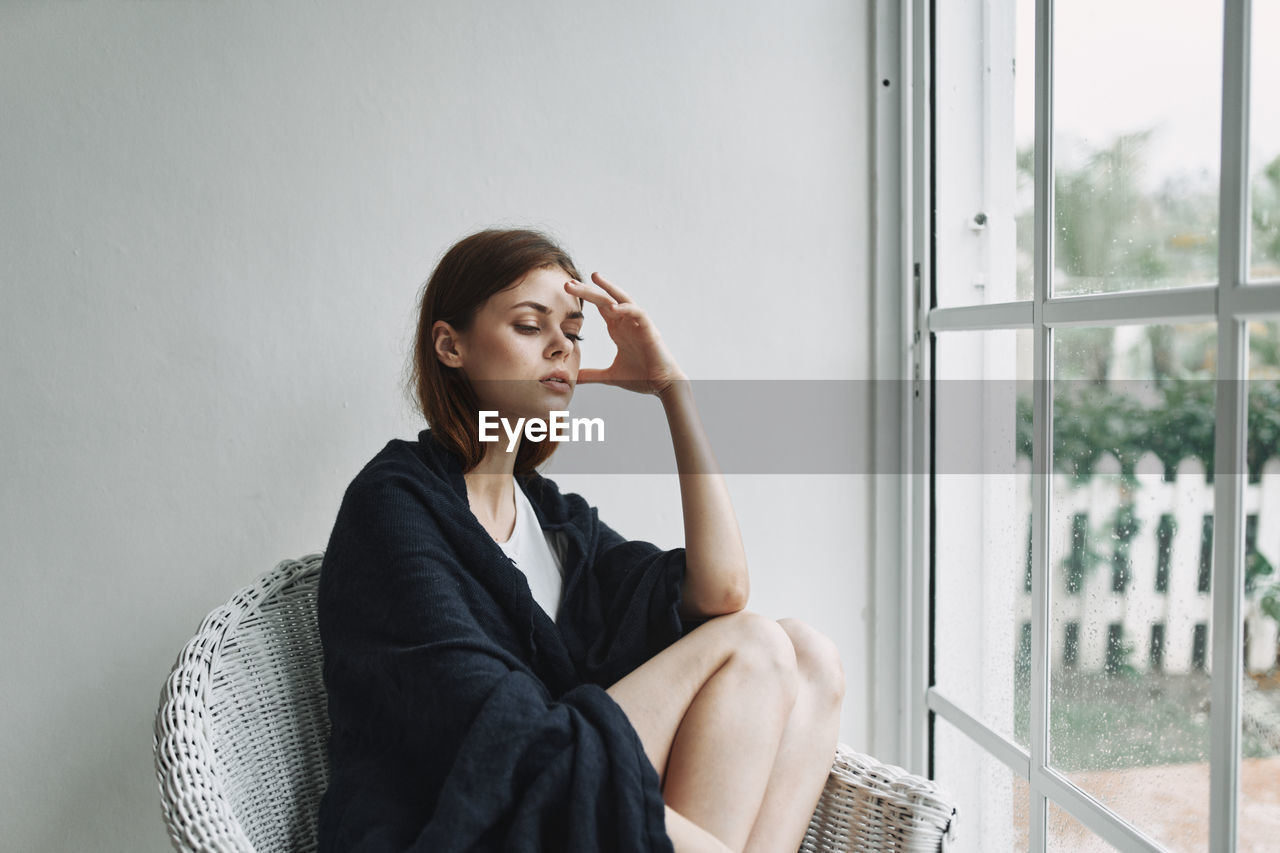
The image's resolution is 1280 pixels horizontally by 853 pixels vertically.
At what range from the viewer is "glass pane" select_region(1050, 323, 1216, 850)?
39.1 inches

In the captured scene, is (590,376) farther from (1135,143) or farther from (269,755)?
(1135,143)

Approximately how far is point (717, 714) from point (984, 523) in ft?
2.13

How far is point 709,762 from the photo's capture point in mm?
1003

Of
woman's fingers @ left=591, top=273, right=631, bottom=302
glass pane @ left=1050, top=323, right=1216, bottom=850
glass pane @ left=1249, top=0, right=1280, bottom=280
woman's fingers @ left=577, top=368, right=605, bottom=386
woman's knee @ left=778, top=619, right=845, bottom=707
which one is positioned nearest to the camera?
glass pane @ left=1249, top=0, right=1280, bottom=280

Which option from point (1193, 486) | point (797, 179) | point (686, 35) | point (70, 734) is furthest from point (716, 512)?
point (70, 734)

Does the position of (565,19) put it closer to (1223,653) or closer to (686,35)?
(686,35)

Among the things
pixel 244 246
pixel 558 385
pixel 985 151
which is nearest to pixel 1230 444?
pixel 985 151

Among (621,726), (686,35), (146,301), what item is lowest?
(621,726)

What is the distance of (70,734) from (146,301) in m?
0.64

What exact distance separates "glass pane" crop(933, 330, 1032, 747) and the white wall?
0.43 m

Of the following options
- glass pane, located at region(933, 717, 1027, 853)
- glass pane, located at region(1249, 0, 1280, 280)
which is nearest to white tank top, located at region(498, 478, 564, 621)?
glass pane, located at region(933, 717, 1027, 853)

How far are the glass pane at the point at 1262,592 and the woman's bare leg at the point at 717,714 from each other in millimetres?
473

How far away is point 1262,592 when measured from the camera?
91cm

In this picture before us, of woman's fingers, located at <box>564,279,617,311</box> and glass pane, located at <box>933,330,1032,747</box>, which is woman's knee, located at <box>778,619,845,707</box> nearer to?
glass pane, located at <box>933,330,1032,747</box>
